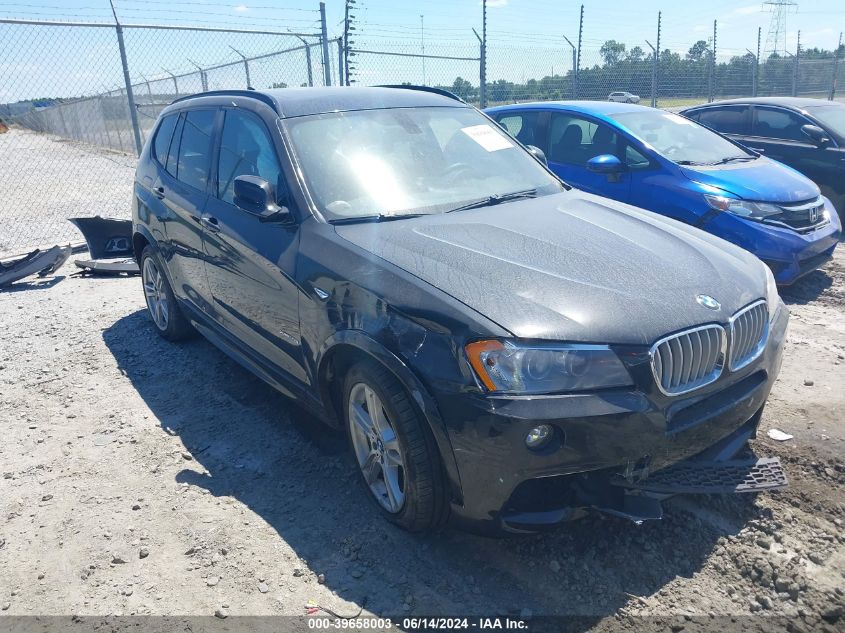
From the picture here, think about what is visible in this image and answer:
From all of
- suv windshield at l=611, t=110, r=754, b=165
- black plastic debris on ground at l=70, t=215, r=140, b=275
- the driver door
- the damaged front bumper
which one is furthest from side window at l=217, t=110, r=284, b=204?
suv windshield at l=611, t=110, r=754, b=165

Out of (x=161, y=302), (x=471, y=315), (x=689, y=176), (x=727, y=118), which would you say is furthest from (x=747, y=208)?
(x=161, y=302)

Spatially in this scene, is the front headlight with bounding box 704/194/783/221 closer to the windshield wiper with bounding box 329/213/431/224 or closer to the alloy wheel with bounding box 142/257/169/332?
the windshield wiper with bounding box 329/213/431/224

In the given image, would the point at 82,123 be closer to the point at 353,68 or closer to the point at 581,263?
the point at 353,68

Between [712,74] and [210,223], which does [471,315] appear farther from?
[712,74]

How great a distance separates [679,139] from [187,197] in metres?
4.84

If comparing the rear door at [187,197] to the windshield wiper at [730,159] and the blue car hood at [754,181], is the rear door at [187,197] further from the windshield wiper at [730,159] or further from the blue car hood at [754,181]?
the windshield wiper at [730,159]

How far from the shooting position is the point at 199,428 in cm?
403

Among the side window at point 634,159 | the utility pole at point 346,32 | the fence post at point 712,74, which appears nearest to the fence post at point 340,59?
the utility pole at point 346,32

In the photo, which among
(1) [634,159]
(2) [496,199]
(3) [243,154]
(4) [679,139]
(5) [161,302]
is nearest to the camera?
(2) [496,199]

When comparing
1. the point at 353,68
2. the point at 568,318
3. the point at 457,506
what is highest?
the point at 353,68

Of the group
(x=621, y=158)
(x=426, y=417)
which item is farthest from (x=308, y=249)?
(x=621, y=158)

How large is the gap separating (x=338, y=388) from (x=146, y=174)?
2.99m

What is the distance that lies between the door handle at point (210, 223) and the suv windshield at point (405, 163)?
768mm

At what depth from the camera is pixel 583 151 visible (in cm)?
694
